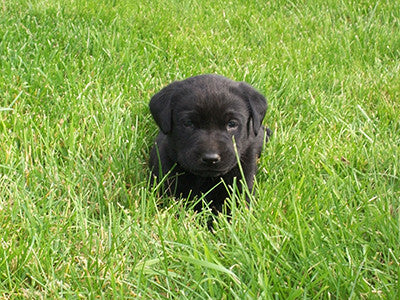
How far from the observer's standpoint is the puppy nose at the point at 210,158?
330cm

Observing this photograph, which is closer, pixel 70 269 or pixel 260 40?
pixel 70 269

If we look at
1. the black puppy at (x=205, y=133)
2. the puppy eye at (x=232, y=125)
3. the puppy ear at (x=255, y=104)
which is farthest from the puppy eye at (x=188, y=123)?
the puppy ear at (x=255, y=104)

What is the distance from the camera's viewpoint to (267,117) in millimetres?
4602

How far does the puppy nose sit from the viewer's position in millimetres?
3305

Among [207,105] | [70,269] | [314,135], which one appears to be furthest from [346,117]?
[70,269]

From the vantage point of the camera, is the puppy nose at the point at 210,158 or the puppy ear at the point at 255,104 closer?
the puppy nose at the point at 210,158

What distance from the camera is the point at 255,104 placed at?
12.1 feet

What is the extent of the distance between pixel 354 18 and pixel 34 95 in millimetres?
3824

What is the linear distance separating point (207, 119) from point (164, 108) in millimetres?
310

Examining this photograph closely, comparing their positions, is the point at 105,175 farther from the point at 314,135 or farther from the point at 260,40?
the point at 260,40

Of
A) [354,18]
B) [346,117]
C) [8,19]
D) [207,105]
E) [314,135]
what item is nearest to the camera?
[207,105]

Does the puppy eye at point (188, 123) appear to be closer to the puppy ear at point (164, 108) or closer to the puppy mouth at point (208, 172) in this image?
the puppy ear at point (164, 108)

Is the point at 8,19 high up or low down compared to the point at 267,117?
up

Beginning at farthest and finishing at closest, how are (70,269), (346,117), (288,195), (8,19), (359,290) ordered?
(8,19) < (346,117) < (288,195) < (70,269) < (359,290)
